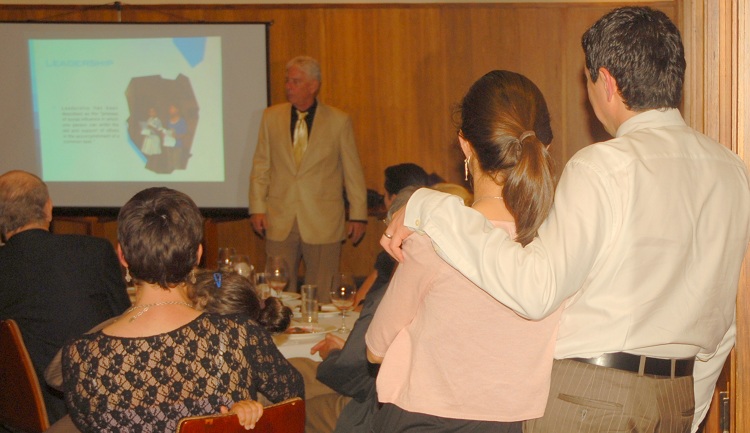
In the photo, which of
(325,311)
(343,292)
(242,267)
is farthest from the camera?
(242,267)

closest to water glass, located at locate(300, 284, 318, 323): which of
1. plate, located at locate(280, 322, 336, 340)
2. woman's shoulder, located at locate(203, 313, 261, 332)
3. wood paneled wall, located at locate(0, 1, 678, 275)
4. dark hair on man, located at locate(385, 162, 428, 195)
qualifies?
plate, located at locate(280, 322, 336, 340)

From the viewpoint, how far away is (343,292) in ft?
10.8

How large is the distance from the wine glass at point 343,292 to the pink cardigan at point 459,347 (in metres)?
1.63

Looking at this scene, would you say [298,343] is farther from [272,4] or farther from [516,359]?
[272,4]

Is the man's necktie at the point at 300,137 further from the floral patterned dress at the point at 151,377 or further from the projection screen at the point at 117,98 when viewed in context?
the floral patterned dress at the point at 151,377

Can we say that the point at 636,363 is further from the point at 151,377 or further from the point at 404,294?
the point at 151,377

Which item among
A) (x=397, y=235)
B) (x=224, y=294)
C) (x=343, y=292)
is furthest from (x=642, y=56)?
(x=343, y=292)

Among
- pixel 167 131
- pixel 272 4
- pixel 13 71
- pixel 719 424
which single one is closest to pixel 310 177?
pixel 167 131

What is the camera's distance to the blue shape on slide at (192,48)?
6539mm

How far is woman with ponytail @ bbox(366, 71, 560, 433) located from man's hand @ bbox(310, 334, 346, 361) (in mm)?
1191

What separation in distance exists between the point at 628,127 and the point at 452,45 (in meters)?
5.60

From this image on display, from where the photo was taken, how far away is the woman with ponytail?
5.20 feet

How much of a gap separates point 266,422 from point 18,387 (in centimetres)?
128

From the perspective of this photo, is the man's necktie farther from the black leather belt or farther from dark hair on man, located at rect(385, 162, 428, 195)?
the black leather belt
